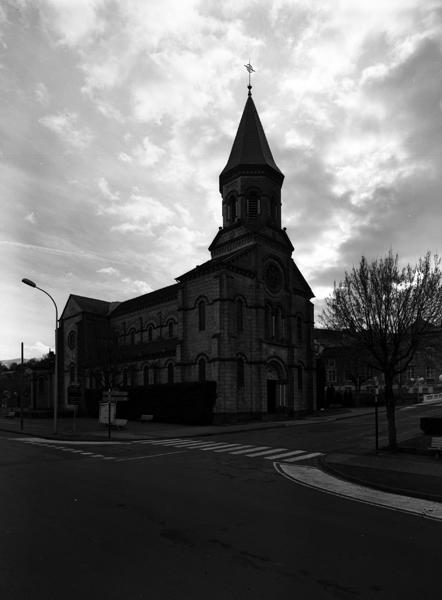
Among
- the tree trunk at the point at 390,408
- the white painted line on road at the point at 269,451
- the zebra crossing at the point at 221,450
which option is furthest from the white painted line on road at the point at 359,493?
the tree trunk at the point at 390,408

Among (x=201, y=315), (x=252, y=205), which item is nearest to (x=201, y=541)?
(x=201, y=315)

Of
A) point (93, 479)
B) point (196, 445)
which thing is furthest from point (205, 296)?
point (93, 479)

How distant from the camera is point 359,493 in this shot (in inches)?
450

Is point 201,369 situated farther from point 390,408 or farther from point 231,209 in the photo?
point 390,408

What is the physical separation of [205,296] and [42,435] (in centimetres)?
1762

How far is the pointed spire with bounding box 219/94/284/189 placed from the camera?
44.7m

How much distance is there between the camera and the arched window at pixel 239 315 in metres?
40.1

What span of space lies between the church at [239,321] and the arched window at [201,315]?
9 cm

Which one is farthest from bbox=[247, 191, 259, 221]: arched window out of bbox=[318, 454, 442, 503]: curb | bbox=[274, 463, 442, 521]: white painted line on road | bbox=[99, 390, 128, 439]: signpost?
bbox=[274, 463, 442, 521]: white painted line on road

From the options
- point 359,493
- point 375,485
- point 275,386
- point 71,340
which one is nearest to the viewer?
point 359,493

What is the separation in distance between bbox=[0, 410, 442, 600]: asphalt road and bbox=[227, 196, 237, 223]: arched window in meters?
35.1

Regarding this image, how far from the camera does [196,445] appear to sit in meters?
22.1

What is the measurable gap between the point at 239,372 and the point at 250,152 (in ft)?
69.6

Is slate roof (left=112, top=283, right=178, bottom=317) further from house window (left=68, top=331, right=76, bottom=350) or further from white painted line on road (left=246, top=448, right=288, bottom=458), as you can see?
white painted line on road (left=246, top=448, right=288, bottom=458)
